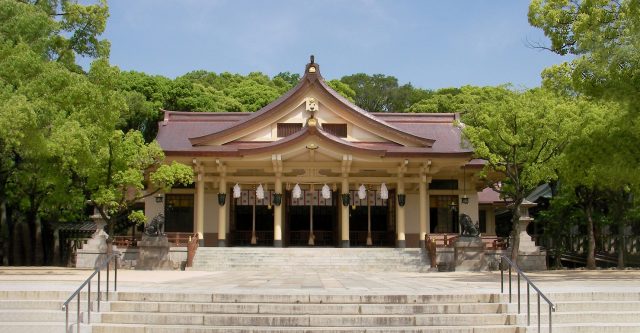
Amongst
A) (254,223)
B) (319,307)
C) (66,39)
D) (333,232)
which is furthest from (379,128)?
(319,307)

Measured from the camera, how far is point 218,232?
2803cm

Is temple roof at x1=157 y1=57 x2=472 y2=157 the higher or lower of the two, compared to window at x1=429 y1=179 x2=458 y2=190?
higher

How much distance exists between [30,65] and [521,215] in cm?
1753

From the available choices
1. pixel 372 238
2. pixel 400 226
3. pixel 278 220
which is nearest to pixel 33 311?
pixel 278 220

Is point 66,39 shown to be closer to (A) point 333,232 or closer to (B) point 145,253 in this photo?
(B) point 145,253

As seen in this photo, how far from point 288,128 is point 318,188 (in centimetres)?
298

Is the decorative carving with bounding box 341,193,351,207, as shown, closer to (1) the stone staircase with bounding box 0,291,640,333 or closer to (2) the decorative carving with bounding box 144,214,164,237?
(2) the decorative carving with bounding box 144,214,164,237

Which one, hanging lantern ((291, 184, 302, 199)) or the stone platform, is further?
hanging lantern ((291, 184, 302, 199))

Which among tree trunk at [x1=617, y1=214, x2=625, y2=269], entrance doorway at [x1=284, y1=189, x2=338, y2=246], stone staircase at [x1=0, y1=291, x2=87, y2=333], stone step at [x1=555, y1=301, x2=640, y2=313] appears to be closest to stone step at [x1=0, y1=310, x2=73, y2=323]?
stone staircase at [x1=0, y1=291, x2=87, y2=333]

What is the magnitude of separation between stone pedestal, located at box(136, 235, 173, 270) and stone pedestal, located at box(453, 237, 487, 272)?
10.6 meters

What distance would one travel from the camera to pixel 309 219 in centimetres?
2944

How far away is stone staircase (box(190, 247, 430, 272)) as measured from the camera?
24.3m

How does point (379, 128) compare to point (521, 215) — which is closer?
point (521, 215)

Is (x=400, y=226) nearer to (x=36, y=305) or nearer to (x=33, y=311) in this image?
(x=36, y=305)
